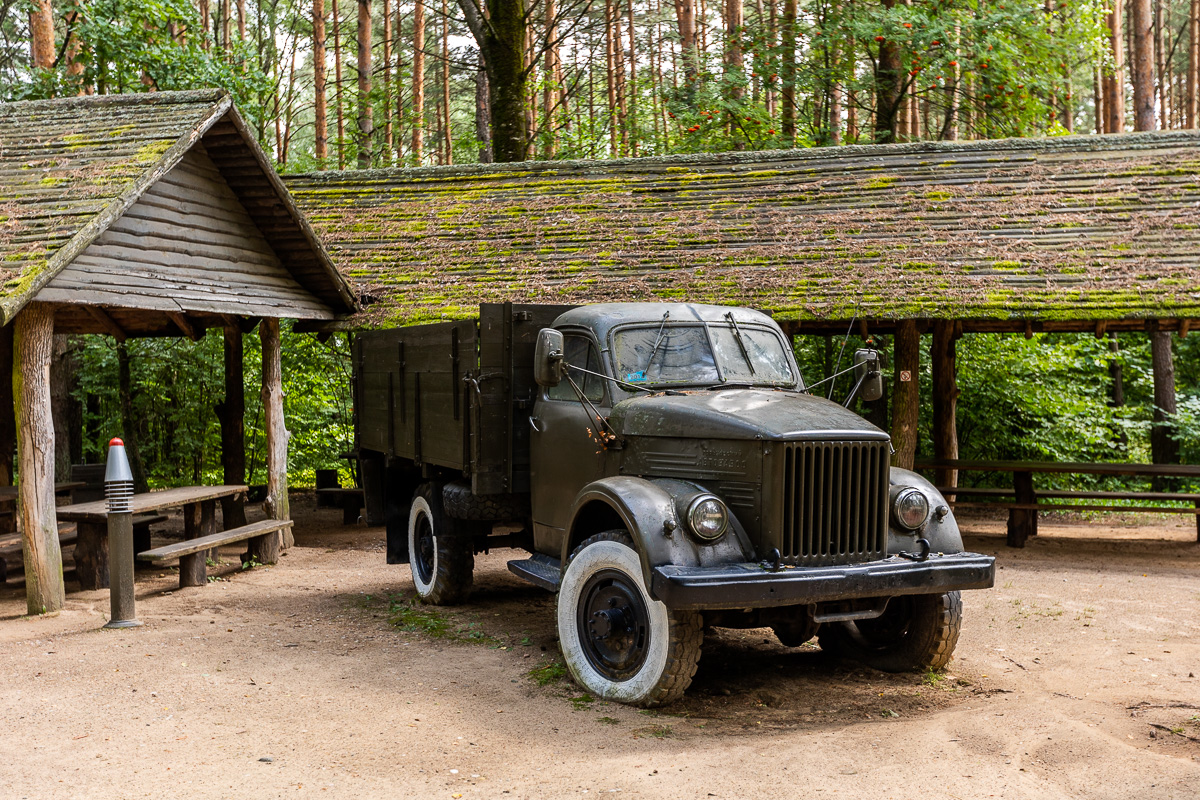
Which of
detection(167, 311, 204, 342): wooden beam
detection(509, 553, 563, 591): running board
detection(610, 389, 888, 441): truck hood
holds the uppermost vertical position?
detection(167, 311, 204, 342): wooden beam

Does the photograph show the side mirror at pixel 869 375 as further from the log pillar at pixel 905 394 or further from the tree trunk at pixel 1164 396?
the tree trunk at pixel 1164 396

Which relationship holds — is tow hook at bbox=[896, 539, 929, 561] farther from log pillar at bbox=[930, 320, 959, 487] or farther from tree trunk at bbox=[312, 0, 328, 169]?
tree trunk at bbox=[312, 0, 328, 169]

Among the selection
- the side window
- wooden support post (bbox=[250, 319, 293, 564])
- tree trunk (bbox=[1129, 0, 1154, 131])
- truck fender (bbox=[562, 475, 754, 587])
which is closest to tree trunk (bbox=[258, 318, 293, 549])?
wooden support post (bbox=[250, 319, 293, 564])

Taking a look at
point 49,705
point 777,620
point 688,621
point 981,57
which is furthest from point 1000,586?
point 981,57

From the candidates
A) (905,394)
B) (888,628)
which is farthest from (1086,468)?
(888,628)

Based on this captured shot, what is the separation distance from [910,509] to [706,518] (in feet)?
4.29

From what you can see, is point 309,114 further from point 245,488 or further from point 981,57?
point 245,488

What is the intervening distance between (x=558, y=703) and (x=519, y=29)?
1611 cm

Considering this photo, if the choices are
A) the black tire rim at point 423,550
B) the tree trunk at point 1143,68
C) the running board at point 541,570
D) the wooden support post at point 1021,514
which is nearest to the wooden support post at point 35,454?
the black tire rim at point 423,550

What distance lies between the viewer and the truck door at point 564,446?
6754 mm

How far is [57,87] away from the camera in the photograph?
1731 centimetres

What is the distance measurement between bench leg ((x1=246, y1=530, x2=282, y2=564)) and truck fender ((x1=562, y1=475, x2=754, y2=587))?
6.46 metres

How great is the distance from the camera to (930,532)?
20.1ft

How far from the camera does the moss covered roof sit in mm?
11117
